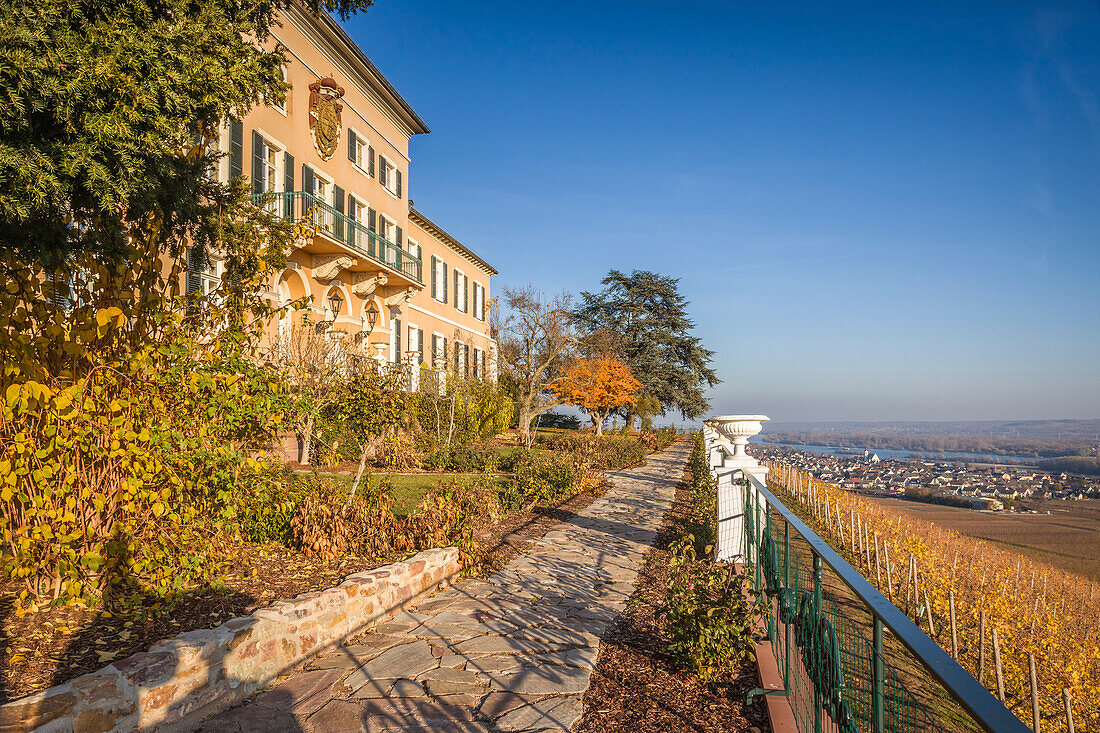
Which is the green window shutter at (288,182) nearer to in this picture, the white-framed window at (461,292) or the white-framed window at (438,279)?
the white-framed window at (438,279)

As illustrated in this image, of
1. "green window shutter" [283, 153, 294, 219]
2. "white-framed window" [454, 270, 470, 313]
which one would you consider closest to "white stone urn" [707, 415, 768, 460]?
"green window shutter" [283, 153, 294, 219]

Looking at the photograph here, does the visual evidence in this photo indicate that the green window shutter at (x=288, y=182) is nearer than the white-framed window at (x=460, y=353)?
Yes

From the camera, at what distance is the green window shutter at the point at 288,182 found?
15.2 m

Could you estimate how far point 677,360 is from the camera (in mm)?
40844

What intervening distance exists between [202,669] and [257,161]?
13787 mm

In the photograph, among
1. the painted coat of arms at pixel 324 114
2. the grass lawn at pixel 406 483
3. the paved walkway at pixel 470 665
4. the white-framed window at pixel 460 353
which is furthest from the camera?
the white-framed window at pixel 460 353

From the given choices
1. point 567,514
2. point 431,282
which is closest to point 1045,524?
point 567,514

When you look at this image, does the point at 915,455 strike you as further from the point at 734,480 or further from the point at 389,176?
the point at 734,480

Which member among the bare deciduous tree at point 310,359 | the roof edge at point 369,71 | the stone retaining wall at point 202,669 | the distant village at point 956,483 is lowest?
the distant village at point 956,483

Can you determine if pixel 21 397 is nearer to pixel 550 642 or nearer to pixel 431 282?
pixel 550 642

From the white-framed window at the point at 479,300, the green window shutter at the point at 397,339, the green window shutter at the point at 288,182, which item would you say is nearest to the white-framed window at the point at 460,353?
the white-framed window at the point at 479,300

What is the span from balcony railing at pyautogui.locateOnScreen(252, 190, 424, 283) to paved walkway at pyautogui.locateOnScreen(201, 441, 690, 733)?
1026 cm

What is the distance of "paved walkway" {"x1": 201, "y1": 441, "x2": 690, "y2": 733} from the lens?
312cm

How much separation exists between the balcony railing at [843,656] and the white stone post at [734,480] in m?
1.02
